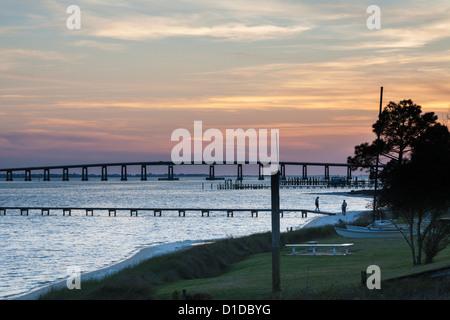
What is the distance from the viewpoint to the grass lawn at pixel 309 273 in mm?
17781

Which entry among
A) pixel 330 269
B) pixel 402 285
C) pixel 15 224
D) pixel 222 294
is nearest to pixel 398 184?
pixel 330 269

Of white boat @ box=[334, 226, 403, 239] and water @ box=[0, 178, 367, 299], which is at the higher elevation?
white boat @ box=[334, 226, 403, 239]

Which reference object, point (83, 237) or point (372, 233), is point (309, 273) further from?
point (83, 237)

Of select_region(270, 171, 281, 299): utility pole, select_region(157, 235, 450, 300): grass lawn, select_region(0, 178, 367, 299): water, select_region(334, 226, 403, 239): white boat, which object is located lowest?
select_region(0, 178, 367, 299): water

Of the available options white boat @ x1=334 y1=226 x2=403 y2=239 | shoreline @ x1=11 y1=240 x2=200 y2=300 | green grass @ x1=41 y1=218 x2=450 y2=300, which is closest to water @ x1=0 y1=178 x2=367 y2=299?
shoreline @ x1=11 y1=240 x2=200 y2=300

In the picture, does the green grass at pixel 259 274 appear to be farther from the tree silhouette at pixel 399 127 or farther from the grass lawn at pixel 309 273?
the tree silhouette at pixel 399 127

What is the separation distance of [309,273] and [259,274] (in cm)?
271

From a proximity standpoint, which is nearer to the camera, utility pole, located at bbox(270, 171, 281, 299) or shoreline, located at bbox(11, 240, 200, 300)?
utility pole, located at bbox(270, 171, 281, 299)

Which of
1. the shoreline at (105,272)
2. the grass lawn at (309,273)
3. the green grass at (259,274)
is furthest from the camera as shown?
the shoreline at (105,272)

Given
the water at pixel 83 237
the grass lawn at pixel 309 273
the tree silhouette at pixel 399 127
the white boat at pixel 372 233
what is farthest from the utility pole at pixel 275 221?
the tree silhouette at pixel 399 127

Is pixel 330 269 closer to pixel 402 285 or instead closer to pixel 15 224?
pixel 402 285

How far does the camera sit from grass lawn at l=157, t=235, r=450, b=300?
1778 cm

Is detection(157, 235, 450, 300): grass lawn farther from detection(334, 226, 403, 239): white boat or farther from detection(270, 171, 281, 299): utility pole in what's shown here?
detection(334, 226, 403, 239): white boat

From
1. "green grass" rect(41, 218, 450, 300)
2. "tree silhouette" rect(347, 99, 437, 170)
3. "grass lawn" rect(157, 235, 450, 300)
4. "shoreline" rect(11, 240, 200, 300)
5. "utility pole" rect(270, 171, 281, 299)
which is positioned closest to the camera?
"utility pole" rect(270, 171, 281, 299)
